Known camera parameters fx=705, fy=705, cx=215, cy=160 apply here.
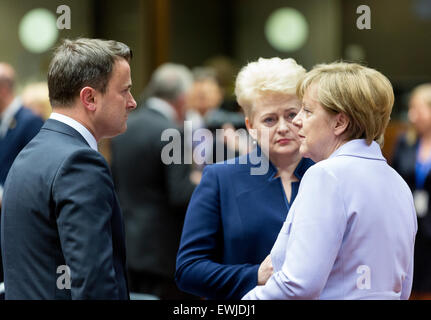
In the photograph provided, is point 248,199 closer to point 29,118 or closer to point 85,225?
point 85,225

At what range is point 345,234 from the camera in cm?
198

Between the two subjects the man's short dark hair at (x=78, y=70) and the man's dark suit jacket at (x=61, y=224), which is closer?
the man's dark suit jacket at (x=61, y=224)

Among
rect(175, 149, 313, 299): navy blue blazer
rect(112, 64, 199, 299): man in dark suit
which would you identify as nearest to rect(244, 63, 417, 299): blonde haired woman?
rect(175, 149, 313, 299): navy blue blazer

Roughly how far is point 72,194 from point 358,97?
0.87 meters

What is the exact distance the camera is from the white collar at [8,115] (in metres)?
5.03

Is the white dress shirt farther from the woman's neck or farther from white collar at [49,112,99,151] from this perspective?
white collar at [49,112,99,151]

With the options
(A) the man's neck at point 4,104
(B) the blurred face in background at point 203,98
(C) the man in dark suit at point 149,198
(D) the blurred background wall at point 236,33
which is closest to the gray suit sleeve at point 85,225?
(C) the man in dark suit at point 149,198

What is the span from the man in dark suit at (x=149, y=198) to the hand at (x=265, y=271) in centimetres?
241

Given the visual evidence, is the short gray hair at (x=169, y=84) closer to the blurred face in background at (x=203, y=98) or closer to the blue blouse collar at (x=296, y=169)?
the blurred face in background at (x=203, y=98)

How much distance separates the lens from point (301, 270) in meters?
1.95

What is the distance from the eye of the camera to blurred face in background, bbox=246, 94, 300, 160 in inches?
101

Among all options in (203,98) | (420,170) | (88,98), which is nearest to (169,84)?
(203,98)

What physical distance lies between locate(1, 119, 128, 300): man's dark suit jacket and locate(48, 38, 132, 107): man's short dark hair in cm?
11

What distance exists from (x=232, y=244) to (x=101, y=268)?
604 mm
